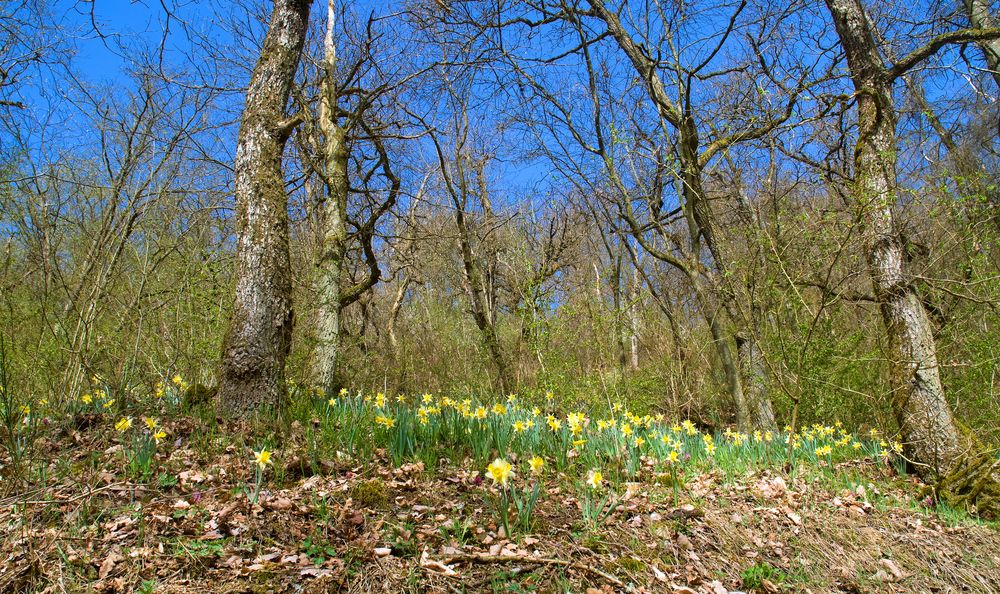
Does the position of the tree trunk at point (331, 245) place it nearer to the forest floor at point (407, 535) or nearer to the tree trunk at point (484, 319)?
the forest floor at point (407, 535)

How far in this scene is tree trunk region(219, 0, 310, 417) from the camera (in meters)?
3.94

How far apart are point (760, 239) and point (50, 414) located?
212 inches

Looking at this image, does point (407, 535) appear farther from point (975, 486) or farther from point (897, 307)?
point (897, 307)

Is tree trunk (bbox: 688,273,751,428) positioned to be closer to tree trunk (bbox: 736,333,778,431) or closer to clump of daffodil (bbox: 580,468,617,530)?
tree trunk (bbox: 736,333,778,431)

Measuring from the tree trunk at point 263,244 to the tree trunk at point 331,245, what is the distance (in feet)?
4.30

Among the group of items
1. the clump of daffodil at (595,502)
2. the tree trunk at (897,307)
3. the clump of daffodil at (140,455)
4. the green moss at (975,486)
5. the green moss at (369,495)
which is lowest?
the green moss at (975,486)

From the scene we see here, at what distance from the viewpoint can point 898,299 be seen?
423 centimetres

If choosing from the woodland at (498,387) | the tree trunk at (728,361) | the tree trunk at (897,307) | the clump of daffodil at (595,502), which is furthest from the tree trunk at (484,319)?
the tree trunk at (897,307)

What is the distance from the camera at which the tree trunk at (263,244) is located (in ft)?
12.9

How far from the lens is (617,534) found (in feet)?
7.97

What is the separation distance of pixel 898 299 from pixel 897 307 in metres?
0.07

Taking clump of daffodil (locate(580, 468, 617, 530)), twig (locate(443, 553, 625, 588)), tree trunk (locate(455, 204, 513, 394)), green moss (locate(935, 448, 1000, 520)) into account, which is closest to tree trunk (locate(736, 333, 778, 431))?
green moss (locate(935, 448, 1000, 520))

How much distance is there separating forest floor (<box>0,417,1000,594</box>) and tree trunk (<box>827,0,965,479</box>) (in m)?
0.77

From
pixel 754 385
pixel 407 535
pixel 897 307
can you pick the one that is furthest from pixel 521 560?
pixel 754 385
